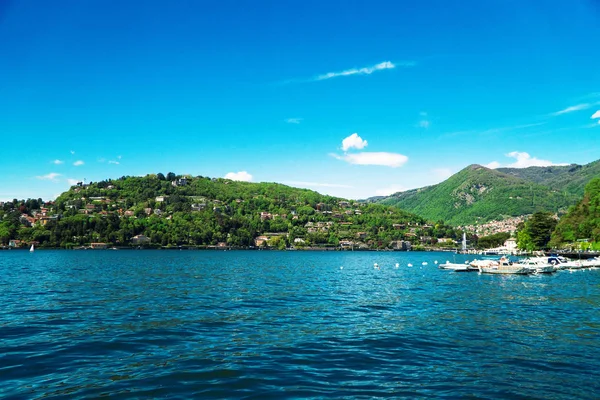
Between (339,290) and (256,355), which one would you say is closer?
(256,355)

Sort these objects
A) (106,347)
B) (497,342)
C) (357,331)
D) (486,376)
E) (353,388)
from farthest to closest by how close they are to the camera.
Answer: (357,331), (497,342), (106,347), (486,376), (353,388)

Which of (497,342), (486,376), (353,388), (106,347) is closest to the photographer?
(353,388)

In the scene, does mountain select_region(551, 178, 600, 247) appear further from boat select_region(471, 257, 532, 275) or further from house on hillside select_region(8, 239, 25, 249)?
house on hillside select_region(8, 239, 25, 249)

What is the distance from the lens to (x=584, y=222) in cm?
13238

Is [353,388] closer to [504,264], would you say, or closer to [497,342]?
[497,342]

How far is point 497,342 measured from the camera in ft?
59.6

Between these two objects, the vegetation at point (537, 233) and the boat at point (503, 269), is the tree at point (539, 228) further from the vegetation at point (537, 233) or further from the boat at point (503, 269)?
the boat at point (503, 269)

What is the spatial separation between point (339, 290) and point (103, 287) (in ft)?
68.8

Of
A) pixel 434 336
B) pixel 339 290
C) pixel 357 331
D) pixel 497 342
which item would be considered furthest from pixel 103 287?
pixel 497 342

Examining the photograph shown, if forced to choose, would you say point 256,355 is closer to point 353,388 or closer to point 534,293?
point 353,388

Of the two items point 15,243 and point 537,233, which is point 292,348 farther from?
point 15,243

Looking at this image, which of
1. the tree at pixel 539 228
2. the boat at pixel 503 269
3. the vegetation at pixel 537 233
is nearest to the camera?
the boat at pixel 503 269

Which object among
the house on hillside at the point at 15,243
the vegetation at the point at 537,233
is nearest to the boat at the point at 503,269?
the vegetation at the point at 537,233

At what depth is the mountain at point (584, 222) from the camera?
130 metres
